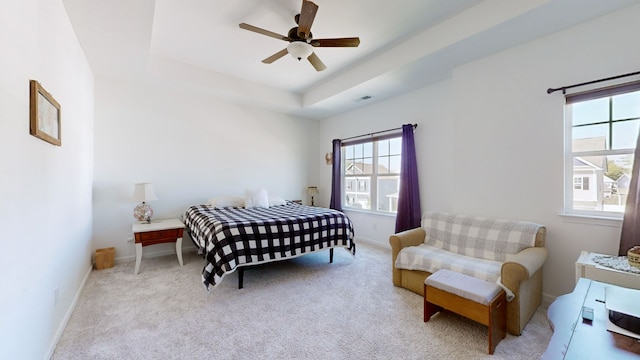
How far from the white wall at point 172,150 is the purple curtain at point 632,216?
4741mm

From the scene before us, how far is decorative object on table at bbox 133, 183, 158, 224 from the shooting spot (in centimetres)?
363

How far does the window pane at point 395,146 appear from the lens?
4527 millimetres

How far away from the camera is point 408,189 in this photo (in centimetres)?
415

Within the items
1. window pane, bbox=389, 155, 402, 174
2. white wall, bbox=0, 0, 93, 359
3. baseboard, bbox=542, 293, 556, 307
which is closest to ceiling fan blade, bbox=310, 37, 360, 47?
white wall, bbox=0, 0, 93, 359

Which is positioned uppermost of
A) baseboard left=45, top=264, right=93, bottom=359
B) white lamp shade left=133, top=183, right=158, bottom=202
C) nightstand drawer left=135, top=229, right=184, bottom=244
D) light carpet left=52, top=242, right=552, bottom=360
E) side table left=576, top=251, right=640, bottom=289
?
white lamp shade left=133, top=183, right=158, bottom=202

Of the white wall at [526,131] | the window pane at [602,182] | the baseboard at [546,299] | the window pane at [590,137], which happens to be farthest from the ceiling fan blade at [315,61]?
the baseboard at [546,299]

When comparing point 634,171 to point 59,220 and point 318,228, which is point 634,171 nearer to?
point 318,228

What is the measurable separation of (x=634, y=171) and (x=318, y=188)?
472 centimetres

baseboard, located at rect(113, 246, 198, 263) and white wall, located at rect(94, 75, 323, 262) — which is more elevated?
white wall, located at rect(94, 75, 323, 262)

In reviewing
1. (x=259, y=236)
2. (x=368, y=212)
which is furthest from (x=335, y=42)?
(x=368, y=212)

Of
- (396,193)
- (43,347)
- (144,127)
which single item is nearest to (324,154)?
(396,193)

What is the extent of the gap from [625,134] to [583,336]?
231 cm

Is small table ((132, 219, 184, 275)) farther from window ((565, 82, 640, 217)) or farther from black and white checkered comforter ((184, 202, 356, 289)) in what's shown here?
window ((565, 82, 640, 217))

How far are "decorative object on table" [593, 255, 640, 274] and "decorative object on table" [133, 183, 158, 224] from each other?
15.8ft
